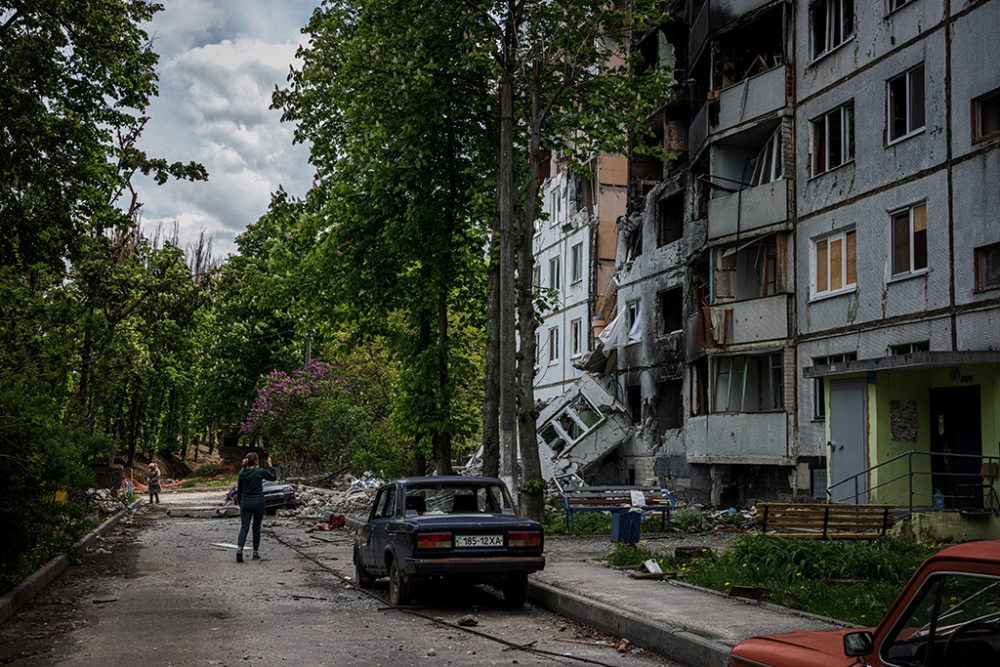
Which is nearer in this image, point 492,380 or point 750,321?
point 492,380

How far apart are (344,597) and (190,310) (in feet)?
47.1

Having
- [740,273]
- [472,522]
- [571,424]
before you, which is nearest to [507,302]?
[472,522]

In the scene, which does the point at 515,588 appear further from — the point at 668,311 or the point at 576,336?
the point at 576,336

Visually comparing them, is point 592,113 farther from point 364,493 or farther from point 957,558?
point 957,558

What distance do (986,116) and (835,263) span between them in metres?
5.63

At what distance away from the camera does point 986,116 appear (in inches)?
810

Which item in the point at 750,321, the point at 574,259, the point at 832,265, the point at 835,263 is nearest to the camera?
the point at 835,263

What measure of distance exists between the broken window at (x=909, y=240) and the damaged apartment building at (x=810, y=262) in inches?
1.8

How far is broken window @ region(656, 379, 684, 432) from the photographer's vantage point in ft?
113

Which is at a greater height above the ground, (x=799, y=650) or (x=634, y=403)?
(x=634, y=403)

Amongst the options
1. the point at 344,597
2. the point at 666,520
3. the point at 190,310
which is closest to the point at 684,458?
the point at 666,520

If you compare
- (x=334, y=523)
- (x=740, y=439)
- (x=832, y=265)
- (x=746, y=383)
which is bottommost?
(x=334, y=523)

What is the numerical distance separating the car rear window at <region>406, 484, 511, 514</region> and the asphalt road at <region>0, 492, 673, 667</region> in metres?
1.12

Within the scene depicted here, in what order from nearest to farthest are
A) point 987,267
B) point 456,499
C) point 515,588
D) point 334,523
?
point 515,588 → point 456,499 → point 987,267 → point 334,523
